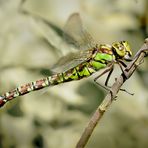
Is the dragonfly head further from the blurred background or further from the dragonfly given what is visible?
the blurred background

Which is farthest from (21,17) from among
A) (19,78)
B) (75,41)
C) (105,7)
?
(75,41)

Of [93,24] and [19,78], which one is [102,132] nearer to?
[19,78]

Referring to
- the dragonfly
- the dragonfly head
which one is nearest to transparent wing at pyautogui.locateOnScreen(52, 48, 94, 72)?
the dragonfly

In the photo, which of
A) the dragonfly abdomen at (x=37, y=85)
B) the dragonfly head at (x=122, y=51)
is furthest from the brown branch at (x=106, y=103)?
the dragonfly abdomen at (x=37, y=85)

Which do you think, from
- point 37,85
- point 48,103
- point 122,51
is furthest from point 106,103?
point 48,103

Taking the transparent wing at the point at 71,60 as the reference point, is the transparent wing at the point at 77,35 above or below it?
above

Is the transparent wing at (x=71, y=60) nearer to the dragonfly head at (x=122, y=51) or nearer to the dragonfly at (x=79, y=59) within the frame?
the dragonfly at (x=79, y=59)
